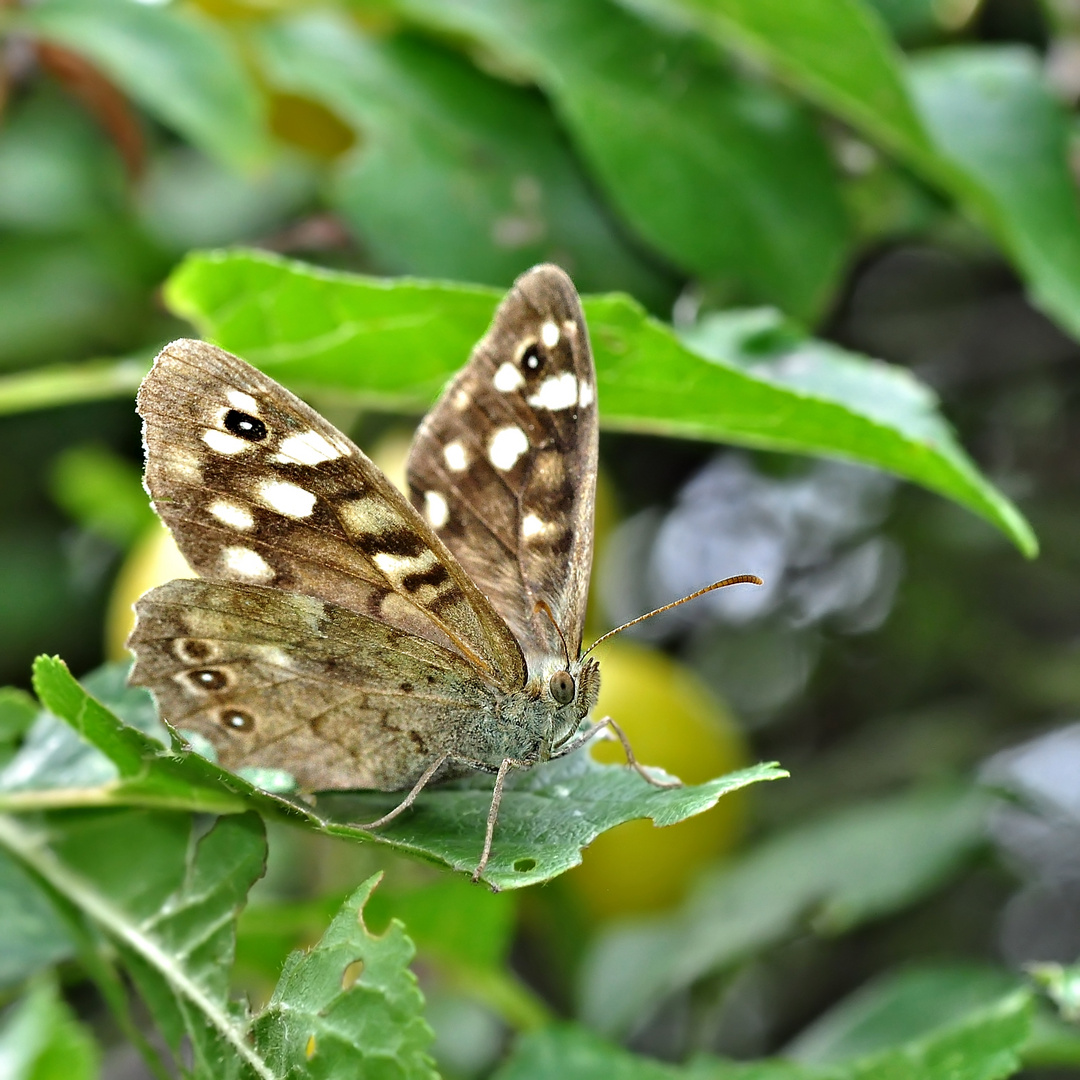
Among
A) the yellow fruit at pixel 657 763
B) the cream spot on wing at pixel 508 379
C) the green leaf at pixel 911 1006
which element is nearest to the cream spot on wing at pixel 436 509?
the cream spot on wing at pixel 508 379

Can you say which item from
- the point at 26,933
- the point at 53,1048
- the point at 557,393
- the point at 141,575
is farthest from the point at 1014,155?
the point at 53,1048

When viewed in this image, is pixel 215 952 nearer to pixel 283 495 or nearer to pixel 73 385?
pixel 283 495

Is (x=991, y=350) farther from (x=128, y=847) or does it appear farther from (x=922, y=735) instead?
(x=128, y=847)

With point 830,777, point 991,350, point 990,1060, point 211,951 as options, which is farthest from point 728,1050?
point 211,951

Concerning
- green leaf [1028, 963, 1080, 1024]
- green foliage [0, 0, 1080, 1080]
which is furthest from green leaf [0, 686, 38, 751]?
green leaf [1028, 963, 1080, 1024]

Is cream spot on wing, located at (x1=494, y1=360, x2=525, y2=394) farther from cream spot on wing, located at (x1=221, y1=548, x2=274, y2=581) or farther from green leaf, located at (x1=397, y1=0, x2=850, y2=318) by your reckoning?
green leaf, located at (x1=397, y1=0, x2=850, y2=318)

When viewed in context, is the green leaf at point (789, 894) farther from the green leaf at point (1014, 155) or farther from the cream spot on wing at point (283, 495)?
the cream spot on wing at point (283, 495)
